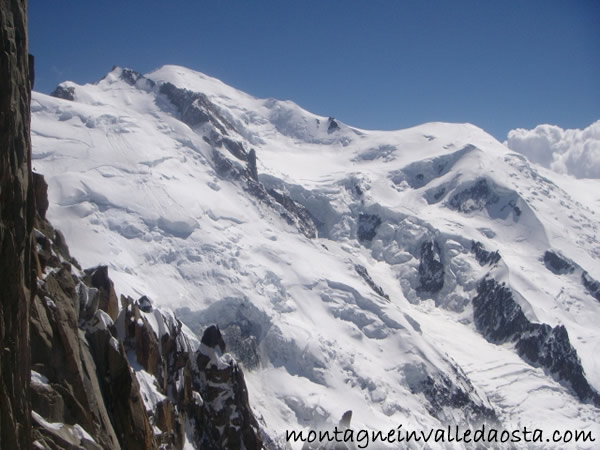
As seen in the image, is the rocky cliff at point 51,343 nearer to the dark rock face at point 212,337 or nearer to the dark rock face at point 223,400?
the dark rock face at point 223,400

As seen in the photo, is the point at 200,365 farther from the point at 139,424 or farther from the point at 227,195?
the point at 227,195

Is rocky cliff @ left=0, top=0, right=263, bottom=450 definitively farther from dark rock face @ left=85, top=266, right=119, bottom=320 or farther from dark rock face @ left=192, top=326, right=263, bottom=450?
dark rock face @ left=192, top=326, right=263, bottom=450

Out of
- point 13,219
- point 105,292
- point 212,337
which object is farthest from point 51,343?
point 212,337

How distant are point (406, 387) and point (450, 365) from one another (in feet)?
77.6

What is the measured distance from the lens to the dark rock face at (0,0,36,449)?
18.0 meters

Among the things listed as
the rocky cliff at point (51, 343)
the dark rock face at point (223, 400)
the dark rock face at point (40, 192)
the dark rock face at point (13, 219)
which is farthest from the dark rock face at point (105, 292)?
the dark rock face at point (13, 219)

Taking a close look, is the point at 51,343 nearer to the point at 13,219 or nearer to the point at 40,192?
the point at 13,219

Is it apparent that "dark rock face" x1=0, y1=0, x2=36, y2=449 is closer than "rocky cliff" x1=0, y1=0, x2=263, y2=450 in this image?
Yes

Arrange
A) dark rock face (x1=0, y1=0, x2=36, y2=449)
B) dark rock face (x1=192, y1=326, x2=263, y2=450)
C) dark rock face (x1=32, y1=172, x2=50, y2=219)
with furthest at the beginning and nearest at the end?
dark rock face (x1=192, y1=326, x2=263, y2=450) < dark rock face (x1=32, y1=172, x2=50, y2=219) < dark rock face (x1=0, y1=0, x2=36, y2=449)

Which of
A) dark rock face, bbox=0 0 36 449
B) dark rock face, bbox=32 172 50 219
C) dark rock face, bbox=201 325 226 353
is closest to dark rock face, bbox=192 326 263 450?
dark rock face, bbox=201 325 226 353

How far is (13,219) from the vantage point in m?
19.0

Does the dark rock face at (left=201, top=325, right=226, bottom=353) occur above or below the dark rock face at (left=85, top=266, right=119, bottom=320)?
below

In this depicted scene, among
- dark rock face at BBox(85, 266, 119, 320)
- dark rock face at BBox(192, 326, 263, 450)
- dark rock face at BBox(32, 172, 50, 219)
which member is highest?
dark rock face at BBox(32, 172, 50, 219)

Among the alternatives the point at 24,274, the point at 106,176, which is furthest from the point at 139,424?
the point at 106,176
